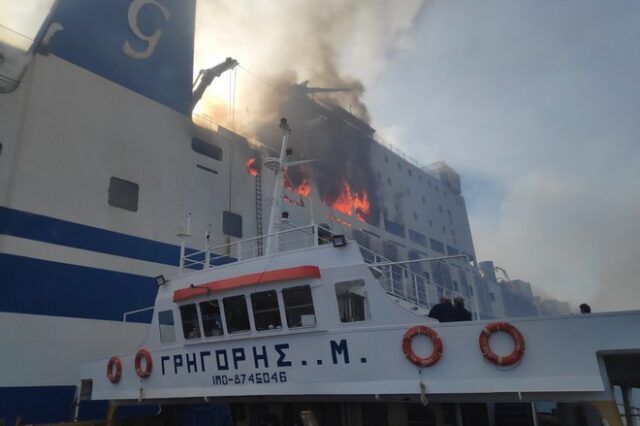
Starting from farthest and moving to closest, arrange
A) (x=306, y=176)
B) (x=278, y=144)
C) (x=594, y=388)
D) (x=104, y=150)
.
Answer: (x=278, y=144), (x=306, y=176), (x=104, y=150), (x=594, y=388)

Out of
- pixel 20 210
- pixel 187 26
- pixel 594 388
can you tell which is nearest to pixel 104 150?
pixel 20 210

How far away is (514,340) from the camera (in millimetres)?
6242

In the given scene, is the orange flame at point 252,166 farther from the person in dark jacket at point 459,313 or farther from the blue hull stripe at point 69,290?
the person in dark jacket at point 459,313

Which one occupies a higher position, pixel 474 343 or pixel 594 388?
pixel 474 343

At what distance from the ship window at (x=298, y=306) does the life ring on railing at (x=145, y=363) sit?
3649mm

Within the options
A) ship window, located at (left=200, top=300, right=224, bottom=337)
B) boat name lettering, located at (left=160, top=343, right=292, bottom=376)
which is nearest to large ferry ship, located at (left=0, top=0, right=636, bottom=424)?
ship window, located at (left=200, top=300, right=224, bottom=337)

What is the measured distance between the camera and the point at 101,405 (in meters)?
12.7

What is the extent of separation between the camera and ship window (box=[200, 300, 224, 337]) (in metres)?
8.57

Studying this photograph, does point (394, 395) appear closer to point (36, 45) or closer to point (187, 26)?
point (36, 45)

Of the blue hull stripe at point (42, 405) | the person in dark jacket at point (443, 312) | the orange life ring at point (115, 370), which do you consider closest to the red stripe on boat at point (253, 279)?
the person in dark jacket at point (443, 312)

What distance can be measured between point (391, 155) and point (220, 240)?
1771cm

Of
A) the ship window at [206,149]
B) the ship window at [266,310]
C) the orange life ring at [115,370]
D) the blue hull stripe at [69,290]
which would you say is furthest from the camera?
the ship window at [206,149]

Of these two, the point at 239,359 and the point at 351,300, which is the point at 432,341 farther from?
the point at 239,359

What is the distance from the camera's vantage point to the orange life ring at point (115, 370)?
9977 mm
